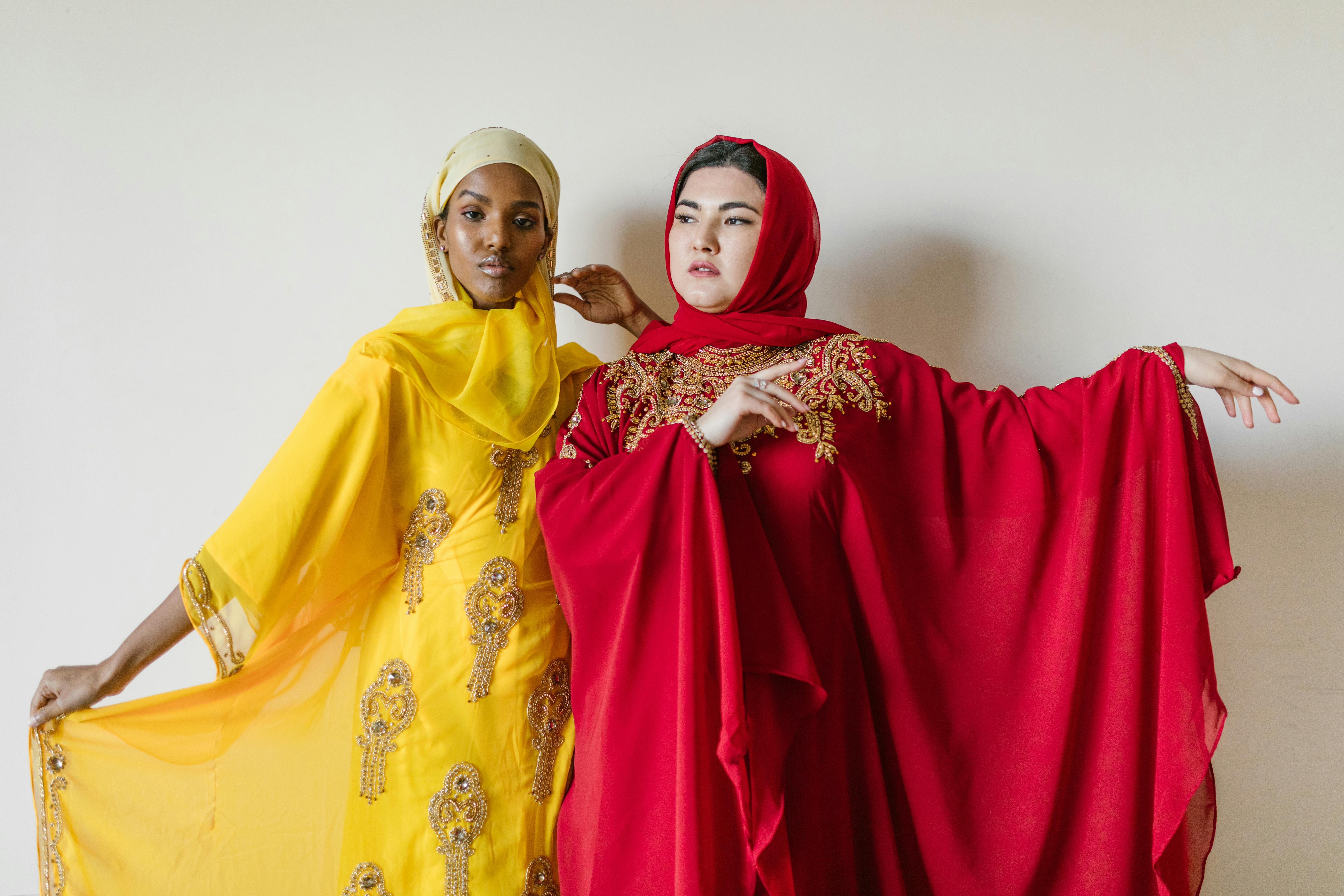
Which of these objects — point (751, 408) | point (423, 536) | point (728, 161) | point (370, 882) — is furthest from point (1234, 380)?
point (370, 882)

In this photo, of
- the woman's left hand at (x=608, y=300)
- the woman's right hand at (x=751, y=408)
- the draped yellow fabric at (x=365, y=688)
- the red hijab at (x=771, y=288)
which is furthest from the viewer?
the woman's left hand at (x=608, y=300)

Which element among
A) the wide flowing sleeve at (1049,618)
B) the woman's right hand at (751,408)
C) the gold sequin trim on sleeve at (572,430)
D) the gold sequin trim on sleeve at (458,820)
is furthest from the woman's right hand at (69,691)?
the wide flowing sleeve at (1049,618)

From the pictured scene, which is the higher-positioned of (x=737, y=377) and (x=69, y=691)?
(x=737, y=377)

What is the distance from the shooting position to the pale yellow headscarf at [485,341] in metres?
1.46

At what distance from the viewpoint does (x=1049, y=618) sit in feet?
4.68

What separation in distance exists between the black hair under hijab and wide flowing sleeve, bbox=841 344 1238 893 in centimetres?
41

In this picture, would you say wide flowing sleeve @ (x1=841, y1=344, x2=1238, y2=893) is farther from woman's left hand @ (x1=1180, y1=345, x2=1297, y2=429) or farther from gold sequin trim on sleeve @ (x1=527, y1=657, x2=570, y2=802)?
gold sequin trim on sleeve @ (x1=527, y1=657, x2=570, y2=802)

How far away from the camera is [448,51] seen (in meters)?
2.01

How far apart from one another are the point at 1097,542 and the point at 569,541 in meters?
0.84

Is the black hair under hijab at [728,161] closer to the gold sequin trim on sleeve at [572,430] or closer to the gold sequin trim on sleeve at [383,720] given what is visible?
the gold sequin trim on sleeve at [572,430]

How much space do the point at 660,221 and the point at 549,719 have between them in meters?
1.12

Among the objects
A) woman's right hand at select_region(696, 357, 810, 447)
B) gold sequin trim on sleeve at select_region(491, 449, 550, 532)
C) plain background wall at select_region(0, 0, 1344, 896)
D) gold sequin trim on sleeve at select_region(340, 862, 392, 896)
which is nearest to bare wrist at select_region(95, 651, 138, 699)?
gold sequin trim on sleeve at select_region(340, 862, 392, 896)

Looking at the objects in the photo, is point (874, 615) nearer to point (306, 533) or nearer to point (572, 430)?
point (572, 430)

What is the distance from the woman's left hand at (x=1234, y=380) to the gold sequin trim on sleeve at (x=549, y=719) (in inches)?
44.5
